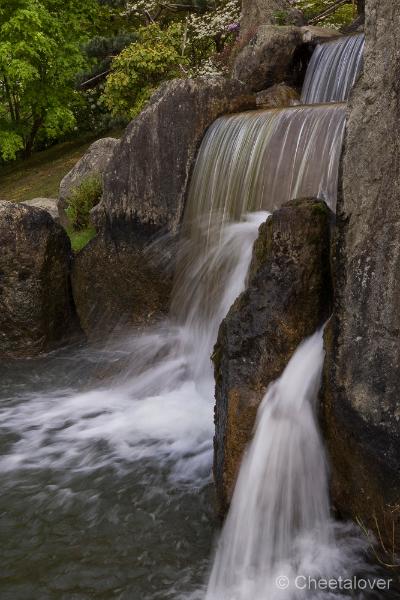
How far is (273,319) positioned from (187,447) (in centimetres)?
202

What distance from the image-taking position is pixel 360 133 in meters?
4.22

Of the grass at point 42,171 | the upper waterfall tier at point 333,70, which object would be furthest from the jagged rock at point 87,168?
the upper waterfall tier at point 333,70

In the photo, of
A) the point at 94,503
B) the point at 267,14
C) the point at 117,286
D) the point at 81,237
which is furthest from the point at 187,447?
the point at 267,14

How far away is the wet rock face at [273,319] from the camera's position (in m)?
4.72

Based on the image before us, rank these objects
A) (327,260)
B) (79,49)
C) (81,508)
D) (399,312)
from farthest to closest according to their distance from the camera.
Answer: (79,49)
(81,508)
(327,260)
(399,312)

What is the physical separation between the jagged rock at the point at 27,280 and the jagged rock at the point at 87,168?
9.49 ft

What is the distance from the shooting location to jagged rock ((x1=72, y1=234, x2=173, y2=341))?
916 centimetres

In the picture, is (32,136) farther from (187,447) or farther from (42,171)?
(187,447)

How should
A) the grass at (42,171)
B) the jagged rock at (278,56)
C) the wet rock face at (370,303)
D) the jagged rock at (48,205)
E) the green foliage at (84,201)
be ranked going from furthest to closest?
the grass at (42,171) → the jagged rock at (48,205) → the jagged rock at (278,56) → the green foliage at (84,201) → the wet rock face at (370,303)

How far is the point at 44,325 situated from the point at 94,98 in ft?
44.1

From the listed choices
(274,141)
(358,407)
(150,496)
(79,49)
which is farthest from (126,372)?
(79,49)

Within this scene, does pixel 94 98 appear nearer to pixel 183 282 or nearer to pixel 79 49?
pixel 79 49

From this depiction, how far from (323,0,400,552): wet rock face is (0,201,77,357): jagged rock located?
5.86 meters

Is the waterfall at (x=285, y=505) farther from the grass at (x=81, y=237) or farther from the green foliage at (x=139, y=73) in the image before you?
the green foliage at (x=139, y=73)
